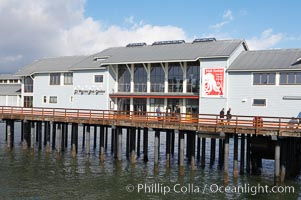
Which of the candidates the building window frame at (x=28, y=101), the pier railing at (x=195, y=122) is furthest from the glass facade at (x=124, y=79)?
the building window frame at (x=28, y=101)

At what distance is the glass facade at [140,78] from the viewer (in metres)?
37.5

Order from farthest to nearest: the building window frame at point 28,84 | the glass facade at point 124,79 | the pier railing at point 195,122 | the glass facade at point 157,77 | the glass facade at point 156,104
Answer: the building window frame at point 28,84 < the glass facade at point 124,79 < the glass facade at point 156,104 < the glass facade at point 157,77 < the pier railing at point 195,122

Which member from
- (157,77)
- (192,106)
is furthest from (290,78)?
(157,77)

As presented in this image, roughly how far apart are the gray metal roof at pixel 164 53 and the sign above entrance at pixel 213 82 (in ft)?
4.21

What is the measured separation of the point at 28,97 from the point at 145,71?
16.8m

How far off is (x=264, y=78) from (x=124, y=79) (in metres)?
13.6

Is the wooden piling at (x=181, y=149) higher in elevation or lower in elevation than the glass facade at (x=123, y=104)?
lower

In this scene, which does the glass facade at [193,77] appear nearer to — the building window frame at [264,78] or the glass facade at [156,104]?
the glass facade at [156,104]

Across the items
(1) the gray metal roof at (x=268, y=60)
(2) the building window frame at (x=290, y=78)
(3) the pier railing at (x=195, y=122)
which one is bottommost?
(3) the pier railing at (x=195, y=122)

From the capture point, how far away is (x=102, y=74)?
39.3 metres

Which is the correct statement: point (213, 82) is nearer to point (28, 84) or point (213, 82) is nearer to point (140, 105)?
point (140, 105)

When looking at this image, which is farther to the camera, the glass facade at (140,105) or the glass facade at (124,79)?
the glass facade at (124,79)

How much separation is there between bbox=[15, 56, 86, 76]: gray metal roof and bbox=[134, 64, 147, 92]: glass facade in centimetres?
874

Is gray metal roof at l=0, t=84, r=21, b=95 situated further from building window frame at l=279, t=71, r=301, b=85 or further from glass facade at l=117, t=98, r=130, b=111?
building window frame at l=279, t=71, r=301, b=85
